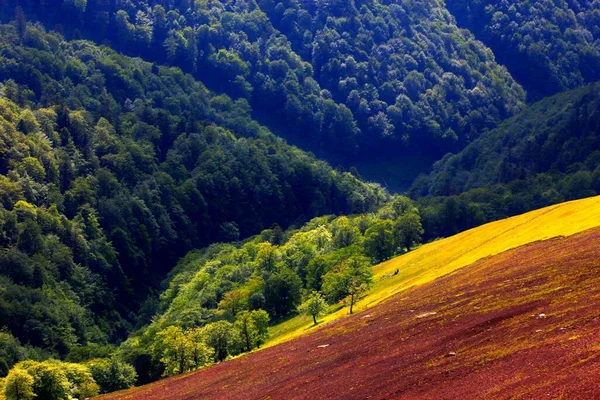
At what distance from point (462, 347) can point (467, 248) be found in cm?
7839

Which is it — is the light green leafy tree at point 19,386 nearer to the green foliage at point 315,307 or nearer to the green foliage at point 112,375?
the green foliage at point 112,375

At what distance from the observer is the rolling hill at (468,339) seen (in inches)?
2237

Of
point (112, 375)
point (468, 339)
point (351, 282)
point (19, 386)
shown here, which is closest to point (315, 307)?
point (351, 282)

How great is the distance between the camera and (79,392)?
12394cm

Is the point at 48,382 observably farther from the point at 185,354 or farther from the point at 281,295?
the point at 281,295

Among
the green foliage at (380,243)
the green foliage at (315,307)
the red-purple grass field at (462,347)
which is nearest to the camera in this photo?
the red-purple grass field at (462,347)

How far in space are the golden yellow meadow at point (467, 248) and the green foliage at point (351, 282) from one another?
2619mm

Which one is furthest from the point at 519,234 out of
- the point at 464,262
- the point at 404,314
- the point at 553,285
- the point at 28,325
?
the point at 28,325

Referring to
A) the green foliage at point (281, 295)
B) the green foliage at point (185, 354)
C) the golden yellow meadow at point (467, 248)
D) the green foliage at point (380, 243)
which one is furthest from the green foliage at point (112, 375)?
the green foliage at point (380, 243)

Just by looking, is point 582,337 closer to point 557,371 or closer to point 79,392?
point 557,371

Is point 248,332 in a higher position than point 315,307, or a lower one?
lower

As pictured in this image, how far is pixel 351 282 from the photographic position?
463ft

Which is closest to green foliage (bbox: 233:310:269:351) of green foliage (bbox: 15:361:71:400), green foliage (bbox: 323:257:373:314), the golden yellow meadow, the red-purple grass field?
the golden yellow meadow

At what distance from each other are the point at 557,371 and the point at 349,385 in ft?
77.1
